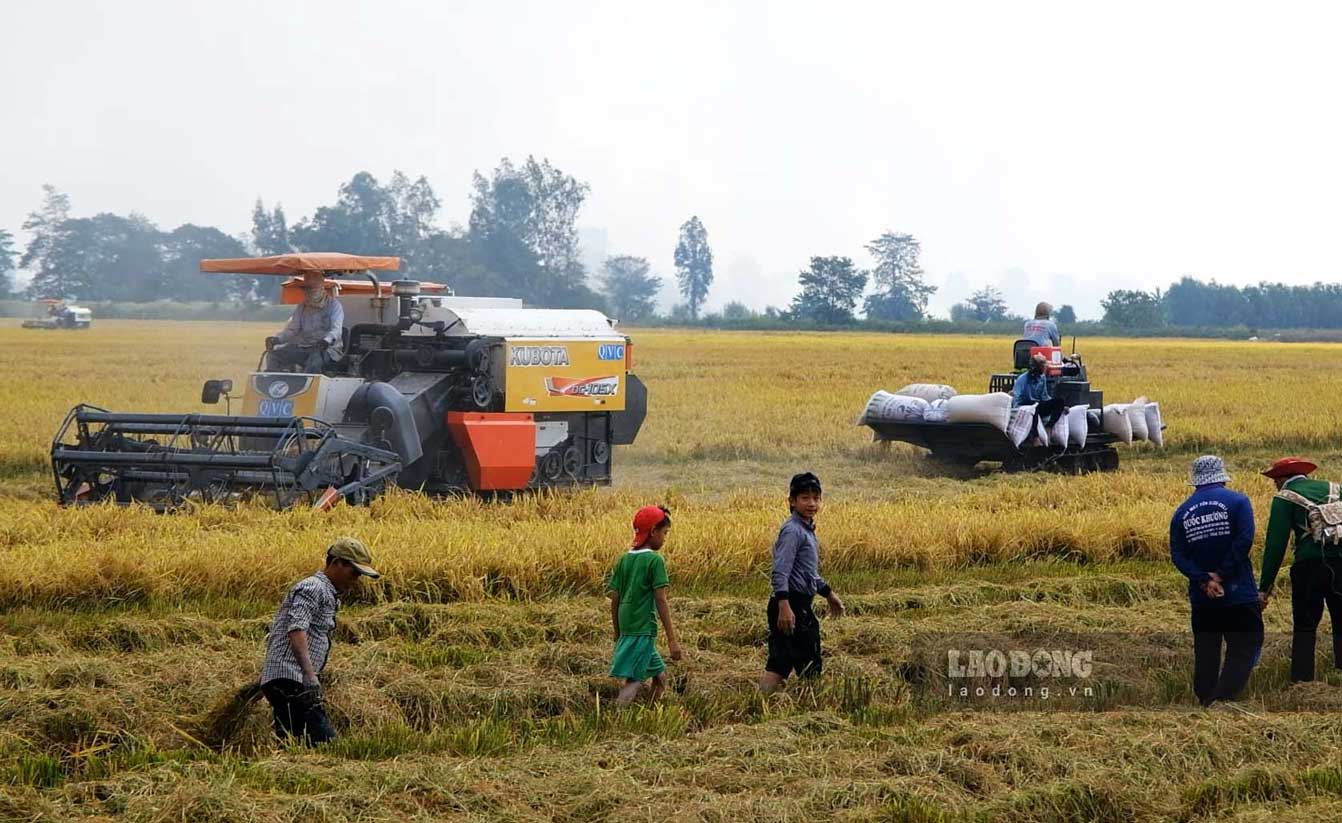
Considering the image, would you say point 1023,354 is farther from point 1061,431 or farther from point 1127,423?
point 1127,423

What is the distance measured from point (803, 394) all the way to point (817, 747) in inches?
825

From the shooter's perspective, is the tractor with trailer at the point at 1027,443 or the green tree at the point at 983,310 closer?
the tractor with trailer at the point at 1027,443

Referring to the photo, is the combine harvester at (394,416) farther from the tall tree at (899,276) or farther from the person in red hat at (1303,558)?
the tall tree at (899,276)


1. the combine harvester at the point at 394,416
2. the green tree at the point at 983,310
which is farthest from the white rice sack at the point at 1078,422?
the green tree at the point at 983,310

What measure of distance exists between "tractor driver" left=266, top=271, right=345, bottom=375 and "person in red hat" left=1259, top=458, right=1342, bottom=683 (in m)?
8.47

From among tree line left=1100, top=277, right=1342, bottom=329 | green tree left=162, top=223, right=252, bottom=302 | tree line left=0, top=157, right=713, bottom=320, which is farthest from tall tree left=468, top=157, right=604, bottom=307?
tree line left=1100, top=277, right=1342, bottom=329

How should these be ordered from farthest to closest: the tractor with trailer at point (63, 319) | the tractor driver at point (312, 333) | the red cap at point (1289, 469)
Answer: the tractor with trailer at point (63, 319) → the tractor driver at point (312, 333) → the red cap at point (1289, 469)

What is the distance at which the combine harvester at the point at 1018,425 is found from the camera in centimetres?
1662

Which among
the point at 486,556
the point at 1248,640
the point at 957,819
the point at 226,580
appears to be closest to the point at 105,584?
the point at 226,580

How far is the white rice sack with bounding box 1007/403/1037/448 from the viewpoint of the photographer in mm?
16391

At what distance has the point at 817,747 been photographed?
636 centimetres

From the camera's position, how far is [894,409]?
57.2ft

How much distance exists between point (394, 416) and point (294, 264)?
1858 millimetres

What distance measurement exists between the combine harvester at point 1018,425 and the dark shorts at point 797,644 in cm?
944
